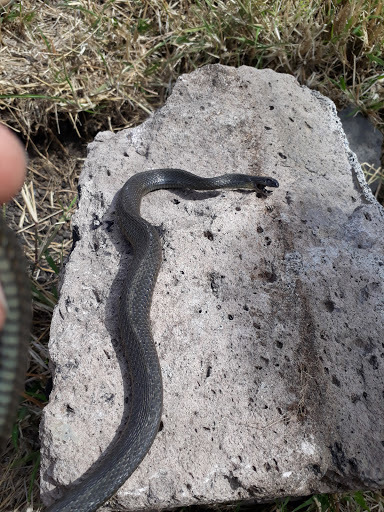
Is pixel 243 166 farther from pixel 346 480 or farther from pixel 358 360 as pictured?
pixel 346 480

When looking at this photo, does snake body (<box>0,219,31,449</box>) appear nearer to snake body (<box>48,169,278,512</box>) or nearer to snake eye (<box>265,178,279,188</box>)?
snake body (<box>48,169,278,512</box>)

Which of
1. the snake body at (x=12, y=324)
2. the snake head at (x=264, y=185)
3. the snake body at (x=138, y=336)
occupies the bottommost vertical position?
the snake body at (x=138, y=336)

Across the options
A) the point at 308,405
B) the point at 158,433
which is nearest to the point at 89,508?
the point at 158,433

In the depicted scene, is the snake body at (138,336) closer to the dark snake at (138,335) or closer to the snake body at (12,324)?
the dark snake at (138,335)

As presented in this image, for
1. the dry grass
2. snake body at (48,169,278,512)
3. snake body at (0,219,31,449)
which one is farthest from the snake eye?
snake body at (0,219,31,449)

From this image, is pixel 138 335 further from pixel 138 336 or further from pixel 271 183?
pixel 271 183

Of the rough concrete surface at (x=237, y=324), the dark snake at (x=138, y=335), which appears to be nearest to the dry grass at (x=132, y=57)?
the rough concrete surface at (x=237, y=324)
